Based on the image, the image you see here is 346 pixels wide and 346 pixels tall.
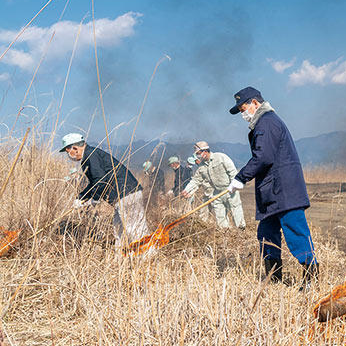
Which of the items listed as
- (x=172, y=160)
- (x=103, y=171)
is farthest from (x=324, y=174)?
(x=103, y=171)

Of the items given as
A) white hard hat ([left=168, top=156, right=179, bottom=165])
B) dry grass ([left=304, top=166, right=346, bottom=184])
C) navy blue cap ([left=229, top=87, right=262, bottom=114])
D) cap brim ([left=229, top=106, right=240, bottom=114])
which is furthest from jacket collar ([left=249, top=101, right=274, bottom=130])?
dry grass ([left=304, top=166, right=346, bottom=184])

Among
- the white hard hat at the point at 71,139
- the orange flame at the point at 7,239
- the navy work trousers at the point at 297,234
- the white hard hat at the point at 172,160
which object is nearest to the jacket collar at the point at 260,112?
the navy work trousers at the point at 297,234

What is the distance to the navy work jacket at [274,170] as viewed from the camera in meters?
3.08

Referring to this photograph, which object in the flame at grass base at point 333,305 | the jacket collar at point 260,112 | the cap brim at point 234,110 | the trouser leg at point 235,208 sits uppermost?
the cap brim at point 234,110

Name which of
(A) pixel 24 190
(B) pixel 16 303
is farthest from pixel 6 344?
(A) pixel 24 190

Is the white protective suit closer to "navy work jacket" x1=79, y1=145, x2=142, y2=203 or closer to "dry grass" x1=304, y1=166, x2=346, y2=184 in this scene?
"navy work jacket" x1=79, y1=145, x2=142, y2=203

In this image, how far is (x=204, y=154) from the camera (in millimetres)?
7438

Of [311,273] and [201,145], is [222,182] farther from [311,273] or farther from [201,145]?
[311,273]

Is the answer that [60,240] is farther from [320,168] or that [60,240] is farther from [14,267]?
[320,168]

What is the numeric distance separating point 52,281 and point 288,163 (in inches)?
79.8

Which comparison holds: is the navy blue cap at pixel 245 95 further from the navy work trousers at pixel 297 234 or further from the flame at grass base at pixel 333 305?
the flame at grass base at pixel 333 305

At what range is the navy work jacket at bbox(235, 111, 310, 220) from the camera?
3.08 meters

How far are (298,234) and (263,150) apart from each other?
72 centimetres

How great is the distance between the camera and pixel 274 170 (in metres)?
3.16
